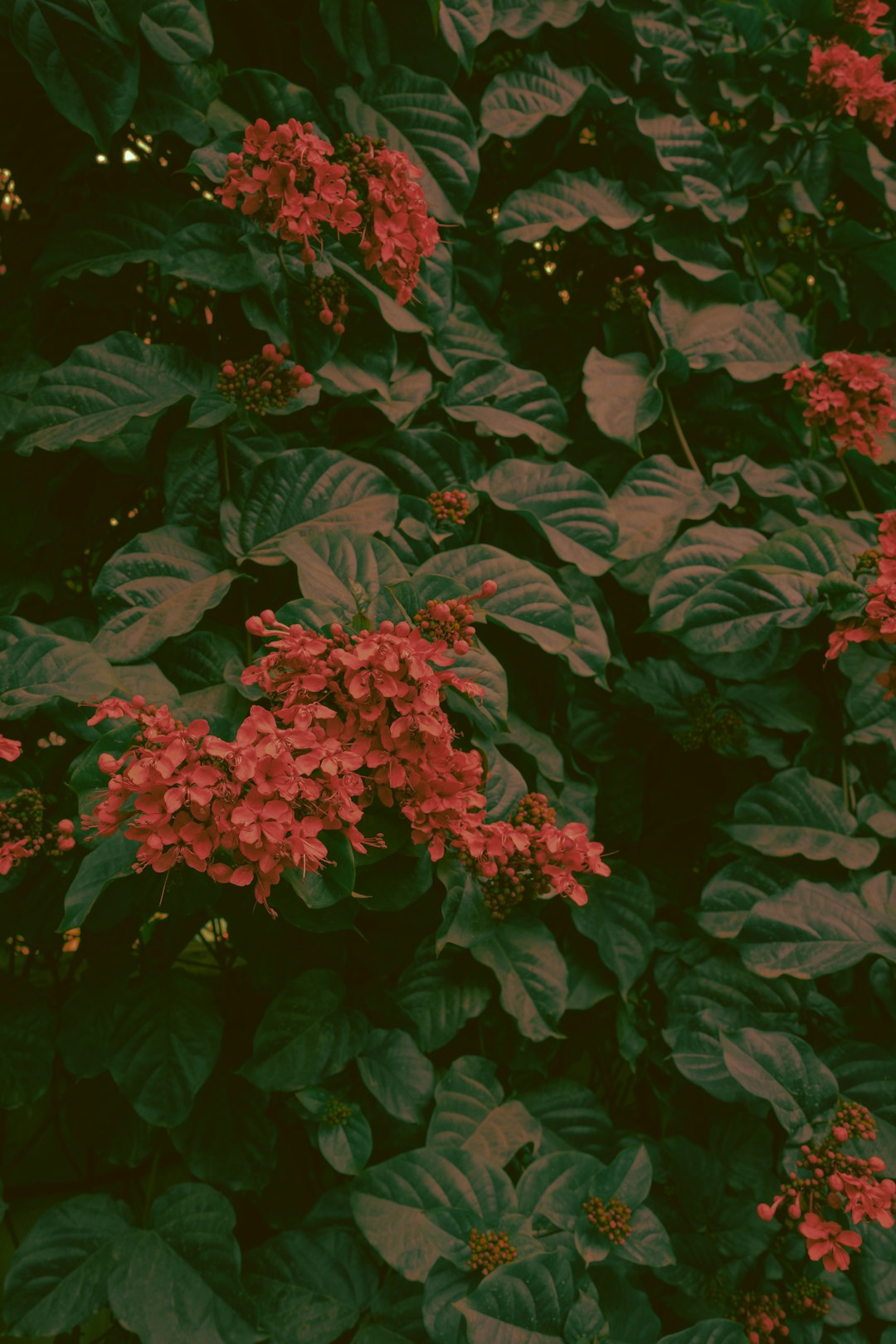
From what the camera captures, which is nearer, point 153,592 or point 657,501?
point 153,592

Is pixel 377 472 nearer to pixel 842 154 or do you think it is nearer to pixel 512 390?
pixel 512 390

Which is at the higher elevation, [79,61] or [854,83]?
[79,61]

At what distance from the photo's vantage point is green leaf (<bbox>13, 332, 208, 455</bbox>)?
1.23m

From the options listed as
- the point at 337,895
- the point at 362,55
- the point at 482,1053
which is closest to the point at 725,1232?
the point at 482,1053

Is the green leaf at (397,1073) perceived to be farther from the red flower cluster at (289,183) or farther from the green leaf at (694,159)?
the green leaf at (694,159)

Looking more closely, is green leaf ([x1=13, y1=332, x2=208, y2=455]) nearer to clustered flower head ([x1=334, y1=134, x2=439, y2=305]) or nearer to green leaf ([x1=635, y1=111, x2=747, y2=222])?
clustered flower head ([x1=334, y1=134, x2=439, y2=305])

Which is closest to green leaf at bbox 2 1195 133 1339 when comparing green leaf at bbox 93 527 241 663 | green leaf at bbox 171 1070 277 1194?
green leaf at bbox 171 1070 277 1194

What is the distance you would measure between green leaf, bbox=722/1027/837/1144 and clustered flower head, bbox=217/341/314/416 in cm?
109

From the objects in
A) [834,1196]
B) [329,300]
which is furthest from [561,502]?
[834,1196]

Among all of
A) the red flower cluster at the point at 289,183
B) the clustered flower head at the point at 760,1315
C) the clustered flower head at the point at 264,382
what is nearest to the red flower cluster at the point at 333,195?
the red flower cluster at the point at 289,183

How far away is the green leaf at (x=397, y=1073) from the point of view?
1.27 m

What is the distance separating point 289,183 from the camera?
1119mm

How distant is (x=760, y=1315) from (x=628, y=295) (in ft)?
5.56

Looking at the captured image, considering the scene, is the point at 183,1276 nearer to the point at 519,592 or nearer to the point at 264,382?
the point at 519,592
